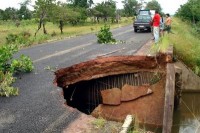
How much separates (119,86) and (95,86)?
1051 millimetres

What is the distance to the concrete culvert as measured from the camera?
12125 millimetres

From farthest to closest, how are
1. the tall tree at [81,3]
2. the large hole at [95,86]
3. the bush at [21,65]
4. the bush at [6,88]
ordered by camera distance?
the tall tree at [81,3] < the large hole at [95,86] < the bush at [21,65] < the bush at [6,88]

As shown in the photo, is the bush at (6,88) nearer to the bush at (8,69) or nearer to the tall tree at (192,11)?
the bush at (8,69)

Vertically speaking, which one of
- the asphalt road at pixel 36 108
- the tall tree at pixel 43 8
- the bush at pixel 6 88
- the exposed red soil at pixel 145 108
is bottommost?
the exposed red soil at pixel 145 108

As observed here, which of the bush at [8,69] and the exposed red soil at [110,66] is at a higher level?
the bush at [8,69]

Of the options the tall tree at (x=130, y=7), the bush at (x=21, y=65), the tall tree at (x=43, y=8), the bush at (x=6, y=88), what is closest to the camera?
the bush at (x=6, y=88)

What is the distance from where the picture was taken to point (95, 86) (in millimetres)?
14258

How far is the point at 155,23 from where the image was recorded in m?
17.4

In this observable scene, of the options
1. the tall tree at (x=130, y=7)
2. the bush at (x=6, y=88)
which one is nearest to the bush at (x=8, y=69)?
the bush at (x=6, y=88)

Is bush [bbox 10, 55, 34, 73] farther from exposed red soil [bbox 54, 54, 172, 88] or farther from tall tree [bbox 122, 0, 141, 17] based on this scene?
tall tree [bbox 122, 0, 141, 17]

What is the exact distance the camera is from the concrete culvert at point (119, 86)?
1212cm

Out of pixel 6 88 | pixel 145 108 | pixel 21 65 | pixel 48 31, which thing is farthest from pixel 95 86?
pixel 48 31

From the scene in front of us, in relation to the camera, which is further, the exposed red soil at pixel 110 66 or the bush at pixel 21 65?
the exposed red soil at pixel 110 66

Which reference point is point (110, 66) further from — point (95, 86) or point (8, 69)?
point (8, 69)
